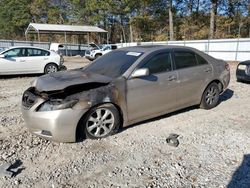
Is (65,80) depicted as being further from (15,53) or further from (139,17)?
(139,17)

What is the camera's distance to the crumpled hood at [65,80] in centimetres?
382

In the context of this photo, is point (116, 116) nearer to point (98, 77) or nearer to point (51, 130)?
point (98, 77)

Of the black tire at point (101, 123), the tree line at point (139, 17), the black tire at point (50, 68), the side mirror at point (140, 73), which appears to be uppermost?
the tree line at point (139, 17)

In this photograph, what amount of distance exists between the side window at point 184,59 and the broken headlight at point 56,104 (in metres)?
2.31

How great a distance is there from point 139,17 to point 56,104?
34.6 m

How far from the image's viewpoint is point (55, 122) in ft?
11.8

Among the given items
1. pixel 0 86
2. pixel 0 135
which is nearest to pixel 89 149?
pixel 0 135

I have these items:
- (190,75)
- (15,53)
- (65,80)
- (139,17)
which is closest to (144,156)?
(65,80)

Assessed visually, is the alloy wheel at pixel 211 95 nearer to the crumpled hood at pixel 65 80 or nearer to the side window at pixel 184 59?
the side window at pixel 184 59

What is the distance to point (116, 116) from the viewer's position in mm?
4129

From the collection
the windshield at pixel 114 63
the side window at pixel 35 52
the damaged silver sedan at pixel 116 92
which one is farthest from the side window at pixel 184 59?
the side window at pixel 35 52

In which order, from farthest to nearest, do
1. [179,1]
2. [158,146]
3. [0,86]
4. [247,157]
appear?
[179,1], [0,86], [158,146], [247,157]

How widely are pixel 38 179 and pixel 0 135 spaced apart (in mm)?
1714

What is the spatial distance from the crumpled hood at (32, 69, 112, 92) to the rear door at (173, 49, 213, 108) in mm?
1581
